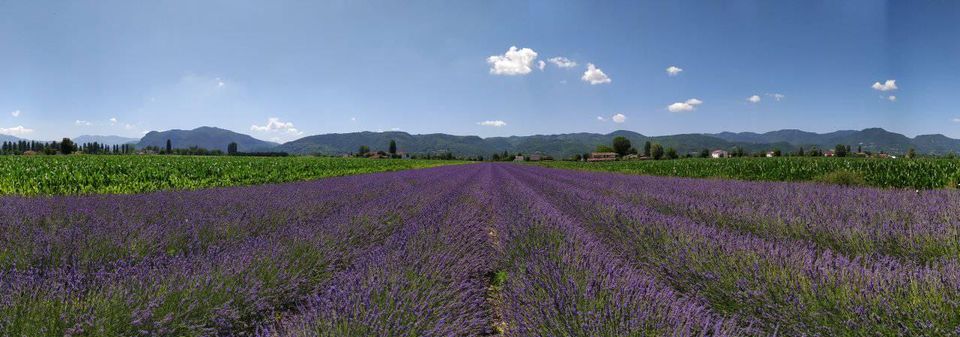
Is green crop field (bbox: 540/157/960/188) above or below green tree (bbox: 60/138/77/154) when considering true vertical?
below

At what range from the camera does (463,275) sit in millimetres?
2902

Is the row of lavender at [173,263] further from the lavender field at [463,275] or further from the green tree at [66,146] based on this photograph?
the green tree at [66,146]

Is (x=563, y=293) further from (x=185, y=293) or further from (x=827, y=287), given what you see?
(x=185, y=293)

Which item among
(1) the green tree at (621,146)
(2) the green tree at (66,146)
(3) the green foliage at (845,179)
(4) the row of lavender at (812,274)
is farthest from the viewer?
(1) the green tree at (621,146)

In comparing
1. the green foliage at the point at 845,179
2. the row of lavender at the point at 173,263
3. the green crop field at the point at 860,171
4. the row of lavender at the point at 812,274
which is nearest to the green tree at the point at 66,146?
the row of lavender at the point at 173,263

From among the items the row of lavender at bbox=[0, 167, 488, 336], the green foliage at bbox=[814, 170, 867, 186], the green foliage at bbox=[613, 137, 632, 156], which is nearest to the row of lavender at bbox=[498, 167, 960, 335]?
the row of lavender at bbox=[0, 167, 488, 336]

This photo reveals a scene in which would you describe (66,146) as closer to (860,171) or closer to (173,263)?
(173,263)

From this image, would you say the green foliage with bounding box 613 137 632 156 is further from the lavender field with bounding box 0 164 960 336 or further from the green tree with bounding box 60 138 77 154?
the green tree with bounding box 60 138 77 154

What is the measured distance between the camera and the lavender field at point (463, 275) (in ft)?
5.88

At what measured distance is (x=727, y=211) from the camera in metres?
5.08

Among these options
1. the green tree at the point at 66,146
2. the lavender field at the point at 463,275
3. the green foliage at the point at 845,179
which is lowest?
the lavender field at the point at 463,275

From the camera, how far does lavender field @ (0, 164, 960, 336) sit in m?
1.79

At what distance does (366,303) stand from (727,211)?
489 centimetres

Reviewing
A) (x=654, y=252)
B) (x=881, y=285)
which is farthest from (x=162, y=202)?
(x=881, y=285)
